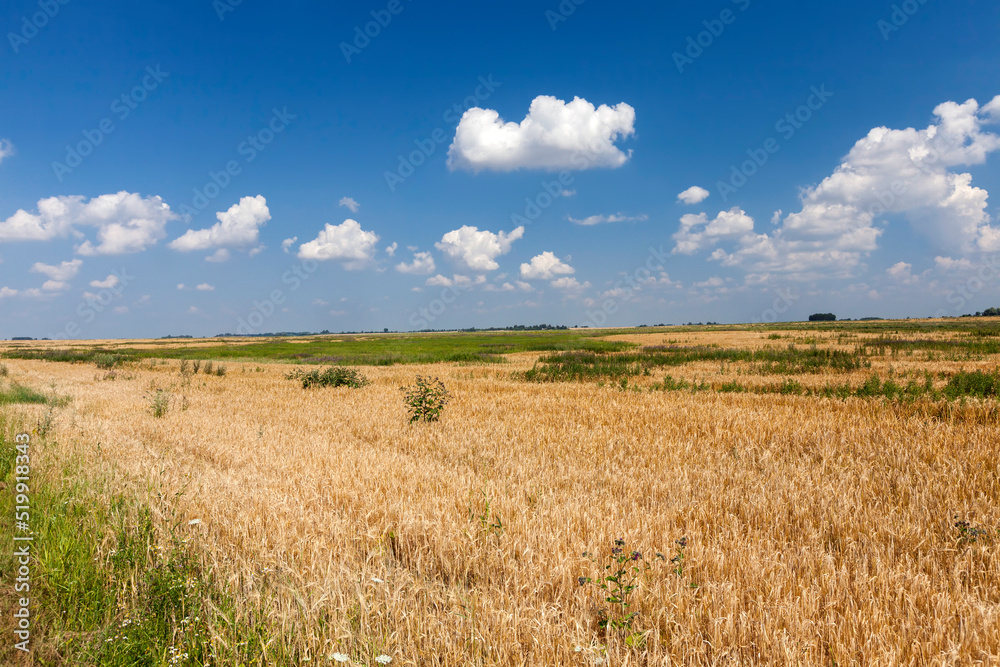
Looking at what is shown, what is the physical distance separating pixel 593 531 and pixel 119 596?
13.4 feet

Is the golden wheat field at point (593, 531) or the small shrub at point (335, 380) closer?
the golden wheat field at point (593, 531)

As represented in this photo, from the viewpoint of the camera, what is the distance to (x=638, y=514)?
5.12m

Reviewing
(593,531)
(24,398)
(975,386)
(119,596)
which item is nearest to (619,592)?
(593,531)

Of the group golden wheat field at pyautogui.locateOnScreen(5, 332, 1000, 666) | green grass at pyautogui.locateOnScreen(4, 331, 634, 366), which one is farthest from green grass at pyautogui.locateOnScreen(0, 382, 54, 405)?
green grass at pyautogui.locateOnScreen(4, 331, 634, 366)

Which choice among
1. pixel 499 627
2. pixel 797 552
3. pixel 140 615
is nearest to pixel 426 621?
pixel 499 627

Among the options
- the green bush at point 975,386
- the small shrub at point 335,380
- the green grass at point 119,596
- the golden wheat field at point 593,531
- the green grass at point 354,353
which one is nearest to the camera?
the green grass at point 119,596

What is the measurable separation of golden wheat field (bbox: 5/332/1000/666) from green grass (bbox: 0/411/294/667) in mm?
239

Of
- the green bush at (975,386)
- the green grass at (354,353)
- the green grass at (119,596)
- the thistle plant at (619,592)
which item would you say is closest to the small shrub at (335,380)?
the green grass at (119,596)

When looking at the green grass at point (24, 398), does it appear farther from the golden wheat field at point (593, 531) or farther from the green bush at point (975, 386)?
the green bush at point (975, 386)

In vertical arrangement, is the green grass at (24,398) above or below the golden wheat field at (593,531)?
above

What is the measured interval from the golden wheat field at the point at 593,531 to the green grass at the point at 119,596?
0.24 metres

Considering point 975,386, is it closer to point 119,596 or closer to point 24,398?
point 119,596

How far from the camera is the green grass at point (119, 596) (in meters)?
2.94

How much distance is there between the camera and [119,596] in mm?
3691
